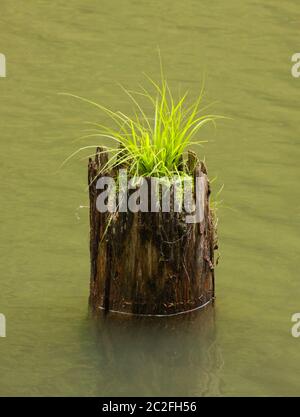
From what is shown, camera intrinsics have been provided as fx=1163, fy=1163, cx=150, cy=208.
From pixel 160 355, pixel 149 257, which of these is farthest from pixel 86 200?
pixel 160 355

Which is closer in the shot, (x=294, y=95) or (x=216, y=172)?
(x=216, y=172)

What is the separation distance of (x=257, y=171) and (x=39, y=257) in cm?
231

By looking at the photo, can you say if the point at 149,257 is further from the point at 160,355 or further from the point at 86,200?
the point at 86,200

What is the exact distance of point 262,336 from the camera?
7227 millimetres

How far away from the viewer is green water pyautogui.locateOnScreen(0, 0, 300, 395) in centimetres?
686

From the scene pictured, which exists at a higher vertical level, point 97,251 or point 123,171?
point 123,171

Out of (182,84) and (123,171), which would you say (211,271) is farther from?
(182,84)

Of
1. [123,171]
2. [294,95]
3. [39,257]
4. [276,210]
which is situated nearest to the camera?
[123,171]

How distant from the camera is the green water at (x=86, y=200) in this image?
6859 mm

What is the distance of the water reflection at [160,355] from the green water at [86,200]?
0.01 metres

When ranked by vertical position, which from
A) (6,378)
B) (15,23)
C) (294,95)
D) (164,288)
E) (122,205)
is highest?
(15,23)

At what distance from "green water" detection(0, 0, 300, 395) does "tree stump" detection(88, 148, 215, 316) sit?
6.3 inches

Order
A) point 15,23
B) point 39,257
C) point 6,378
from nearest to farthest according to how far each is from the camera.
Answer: point 6,378 → point 39,257 → point 15,23

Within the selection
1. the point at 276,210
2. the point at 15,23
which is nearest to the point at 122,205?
the point at 276,210
